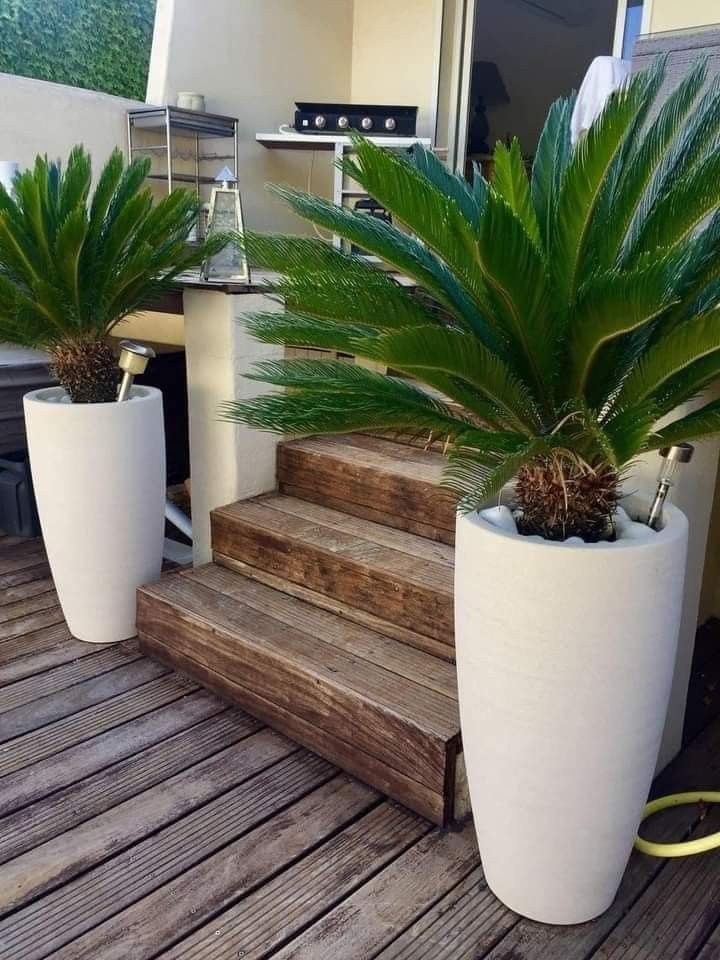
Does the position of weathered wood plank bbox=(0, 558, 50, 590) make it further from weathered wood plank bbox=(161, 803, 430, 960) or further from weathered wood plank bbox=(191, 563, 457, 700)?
weathered wood plank bbox=(161, 803, 430, 960)

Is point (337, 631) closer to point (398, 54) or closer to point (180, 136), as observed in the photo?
point (180, 136)

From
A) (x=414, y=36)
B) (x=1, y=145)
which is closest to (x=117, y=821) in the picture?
(x=1, y=145)

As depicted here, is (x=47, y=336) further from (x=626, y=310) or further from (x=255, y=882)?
(x=626, y=310)

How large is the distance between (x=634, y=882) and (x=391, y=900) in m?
0.47

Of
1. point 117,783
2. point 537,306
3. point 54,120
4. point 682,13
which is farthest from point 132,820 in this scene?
point 682,13

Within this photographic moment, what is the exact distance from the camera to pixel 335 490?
2.52 m

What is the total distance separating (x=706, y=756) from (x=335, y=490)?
126cm

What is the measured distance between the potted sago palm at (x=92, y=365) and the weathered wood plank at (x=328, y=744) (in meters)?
0.31

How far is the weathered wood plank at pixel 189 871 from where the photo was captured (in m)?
1.41

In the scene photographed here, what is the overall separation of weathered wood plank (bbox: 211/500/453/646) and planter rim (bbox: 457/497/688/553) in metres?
0.64

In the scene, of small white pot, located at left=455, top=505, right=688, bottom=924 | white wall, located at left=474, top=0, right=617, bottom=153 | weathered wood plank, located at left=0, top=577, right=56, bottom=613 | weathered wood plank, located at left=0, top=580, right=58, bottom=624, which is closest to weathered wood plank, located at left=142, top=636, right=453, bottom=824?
small white pot, located at left=455, top=505, right=688, bottom=924

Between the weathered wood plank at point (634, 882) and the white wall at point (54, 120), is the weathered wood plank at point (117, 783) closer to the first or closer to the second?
the weathered wood plank at point (634, 882)

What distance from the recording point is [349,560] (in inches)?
84.4

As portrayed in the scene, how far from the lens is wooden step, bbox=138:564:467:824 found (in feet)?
5.50
